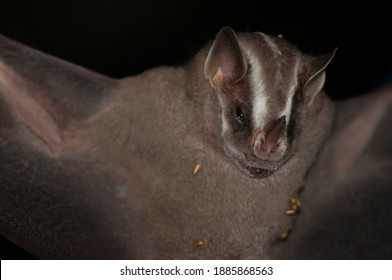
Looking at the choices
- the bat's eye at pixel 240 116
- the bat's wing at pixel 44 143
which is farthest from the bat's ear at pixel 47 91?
the bat's eye at pixel 240 116

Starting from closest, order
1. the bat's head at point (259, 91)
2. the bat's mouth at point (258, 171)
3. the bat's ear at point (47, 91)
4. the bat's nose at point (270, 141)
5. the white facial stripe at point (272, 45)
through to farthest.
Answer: the bat's nose at point (270, 141)
the bat's head at point (259, 91)
the white facial stripe at point (272, 45)
the bat's mouth at point (258, 171)
the bat's ear at point (47, 91)

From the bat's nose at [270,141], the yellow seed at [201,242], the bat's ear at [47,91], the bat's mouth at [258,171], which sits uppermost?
the bat's ear at [47,91]

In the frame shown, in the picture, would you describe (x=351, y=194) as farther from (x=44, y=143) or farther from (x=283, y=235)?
(x=44, y=143)

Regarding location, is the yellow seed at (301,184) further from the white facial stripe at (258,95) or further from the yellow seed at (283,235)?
the white facial stripe at (258,95)

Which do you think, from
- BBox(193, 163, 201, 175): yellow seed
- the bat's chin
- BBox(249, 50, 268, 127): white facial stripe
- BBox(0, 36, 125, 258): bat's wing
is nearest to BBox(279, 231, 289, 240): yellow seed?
the bat's chin

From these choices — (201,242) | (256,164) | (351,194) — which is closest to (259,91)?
(256,164)

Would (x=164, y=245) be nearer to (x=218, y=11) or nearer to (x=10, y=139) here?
(x=10, y=139)

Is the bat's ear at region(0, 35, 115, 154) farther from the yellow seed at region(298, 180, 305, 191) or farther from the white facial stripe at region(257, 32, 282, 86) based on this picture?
the yellow seed at region(298, 180, 305, 191)

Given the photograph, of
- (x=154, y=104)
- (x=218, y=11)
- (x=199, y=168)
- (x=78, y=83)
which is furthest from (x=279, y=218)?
(x=218, y=11)
